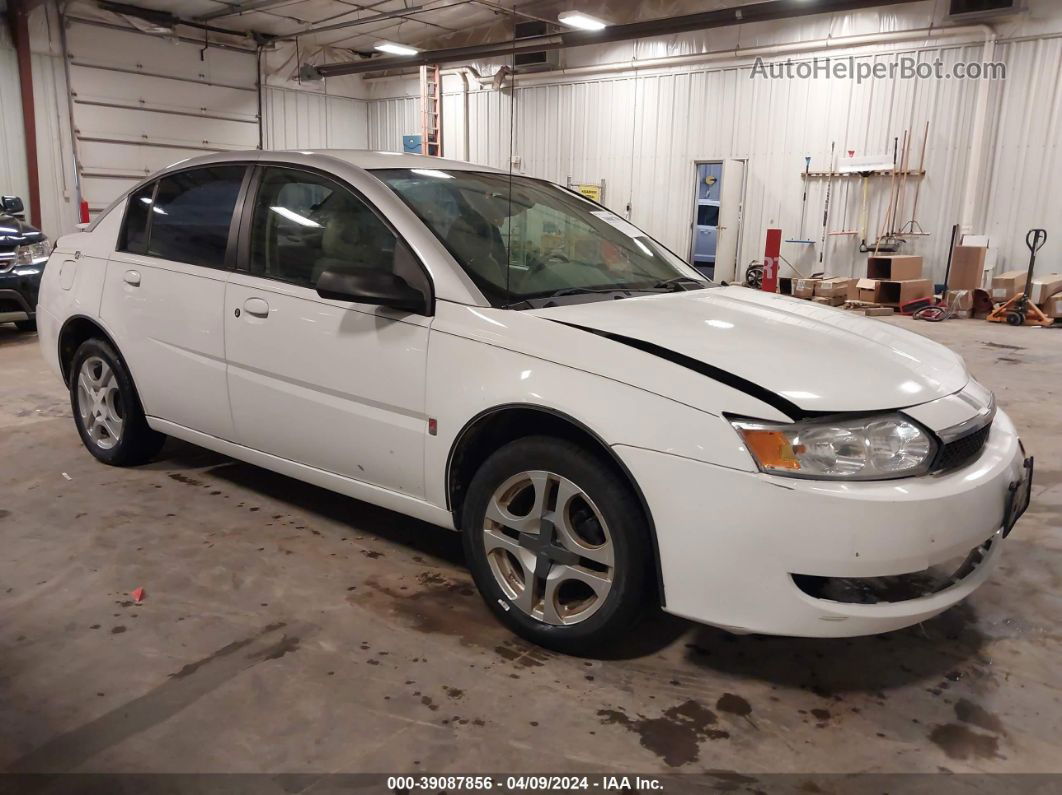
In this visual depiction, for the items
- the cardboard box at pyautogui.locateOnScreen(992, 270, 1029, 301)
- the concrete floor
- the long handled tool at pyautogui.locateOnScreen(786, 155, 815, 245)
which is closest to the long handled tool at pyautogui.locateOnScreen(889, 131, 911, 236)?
the long handled tool at pyautogui.locateOnScreen(786, 155, 815, 245)

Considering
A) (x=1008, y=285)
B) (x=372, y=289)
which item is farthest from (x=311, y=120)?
(x=372, y=289)

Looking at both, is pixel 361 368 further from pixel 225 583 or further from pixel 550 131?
pixel 550 131

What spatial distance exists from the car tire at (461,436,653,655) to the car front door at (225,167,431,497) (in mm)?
298

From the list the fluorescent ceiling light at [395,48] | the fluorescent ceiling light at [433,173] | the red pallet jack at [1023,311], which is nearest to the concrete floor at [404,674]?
the fluorescent ceiling light at [433,173]

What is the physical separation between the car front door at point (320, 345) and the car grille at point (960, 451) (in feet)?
4.54

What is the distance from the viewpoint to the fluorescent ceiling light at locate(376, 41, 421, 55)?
554 inches

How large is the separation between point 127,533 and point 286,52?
→ 15181 mm

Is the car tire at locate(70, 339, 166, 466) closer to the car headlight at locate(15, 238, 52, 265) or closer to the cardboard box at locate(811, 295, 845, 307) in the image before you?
the car headlight at locate(15, 238, 52, 265)

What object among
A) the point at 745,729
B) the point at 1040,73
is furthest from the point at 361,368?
the point at 1040,73

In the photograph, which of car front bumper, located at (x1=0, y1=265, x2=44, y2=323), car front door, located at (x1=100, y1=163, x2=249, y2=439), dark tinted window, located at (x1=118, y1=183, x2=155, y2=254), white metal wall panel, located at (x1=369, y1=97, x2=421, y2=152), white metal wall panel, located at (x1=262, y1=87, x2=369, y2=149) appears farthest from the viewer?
white metal wall panel, located at (x1=369, y1=97, x2=421, y2=152)

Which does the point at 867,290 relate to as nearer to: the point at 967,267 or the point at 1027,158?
the point at 967,267

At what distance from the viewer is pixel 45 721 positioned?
6.05 feet

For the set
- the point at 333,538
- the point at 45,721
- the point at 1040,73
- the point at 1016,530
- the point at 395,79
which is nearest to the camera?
the point at 45,721

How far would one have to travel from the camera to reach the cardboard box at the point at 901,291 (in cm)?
1030
